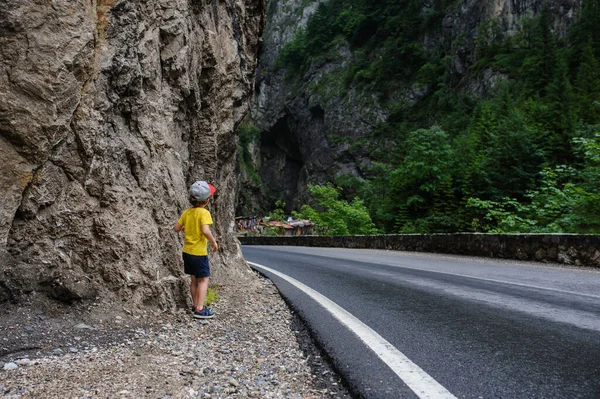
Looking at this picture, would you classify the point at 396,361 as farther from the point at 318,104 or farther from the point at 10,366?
the point at 318,104

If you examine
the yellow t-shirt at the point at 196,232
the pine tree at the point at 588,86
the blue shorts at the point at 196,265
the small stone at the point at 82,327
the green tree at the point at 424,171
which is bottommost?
the small stone at the point at 82,327

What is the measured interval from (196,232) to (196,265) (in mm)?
336

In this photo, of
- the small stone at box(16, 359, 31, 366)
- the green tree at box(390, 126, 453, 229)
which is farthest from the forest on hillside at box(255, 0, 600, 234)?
the small stone at box(16, 359, 31, 366)

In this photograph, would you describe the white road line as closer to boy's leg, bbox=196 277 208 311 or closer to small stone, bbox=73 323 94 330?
boy's leg, bbox=196 277 208 311

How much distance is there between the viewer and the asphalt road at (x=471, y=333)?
2.42m

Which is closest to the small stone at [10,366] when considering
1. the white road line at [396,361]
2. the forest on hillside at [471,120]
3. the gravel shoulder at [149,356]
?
the gravel shoulder at [149,356]

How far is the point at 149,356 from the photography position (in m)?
3.04

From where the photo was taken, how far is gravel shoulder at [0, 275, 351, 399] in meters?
2.47

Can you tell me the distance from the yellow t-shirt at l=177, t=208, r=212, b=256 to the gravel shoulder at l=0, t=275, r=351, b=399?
655 millimetres

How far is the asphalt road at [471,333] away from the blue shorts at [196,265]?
118cm

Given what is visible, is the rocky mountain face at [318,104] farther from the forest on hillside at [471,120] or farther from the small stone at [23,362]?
the small stone at [23,362]

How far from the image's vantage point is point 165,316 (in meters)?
4.15

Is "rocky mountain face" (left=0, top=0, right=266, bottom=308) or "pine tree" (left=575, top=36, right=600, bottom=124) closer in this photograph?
"rocky mountain face" (left=0, top=0, right=266, bottom=308)

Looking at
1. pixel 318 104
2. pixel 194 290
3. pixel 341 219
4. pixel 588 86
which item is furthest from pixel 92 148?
pixel 318 104
